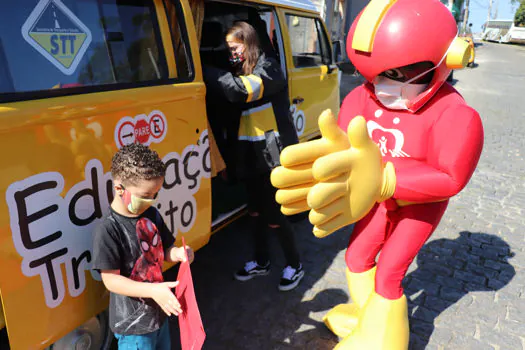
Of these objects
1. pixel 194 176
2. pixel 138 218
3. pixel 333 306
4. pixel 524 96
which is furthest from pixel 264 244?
pixel 524 96

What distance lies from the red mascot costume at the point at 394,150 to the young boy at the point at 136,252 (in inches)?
21.3

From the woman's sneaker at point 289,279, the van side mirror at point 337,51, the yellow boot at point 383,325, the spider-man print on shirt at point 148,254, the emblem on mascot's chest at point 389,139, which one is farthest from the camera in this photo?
the van side mirror at point 337,51

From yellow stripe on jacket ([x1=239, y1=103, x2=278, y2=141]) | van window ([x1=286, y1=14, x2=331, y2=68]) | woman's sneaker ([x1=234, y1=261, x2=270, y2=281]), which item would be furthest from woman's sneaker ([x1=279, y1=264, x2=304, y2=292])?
van window ([x1=286, y1=14, x2=331, y2=68])

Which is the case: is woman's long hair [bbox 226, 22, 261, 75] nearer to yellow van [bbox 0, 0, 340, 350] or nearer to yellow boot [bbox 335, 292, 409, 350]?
yellow van [bbox 0, 0, 340, 350]

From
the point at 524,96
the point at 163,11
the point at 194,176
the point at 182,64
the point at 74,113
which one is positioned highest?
the point at 163,11

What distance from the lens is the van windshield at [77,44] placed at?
5.14 feet

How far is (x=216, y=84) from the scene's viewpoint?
2.38 meters

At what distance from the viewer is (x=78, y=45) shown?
5.92ft

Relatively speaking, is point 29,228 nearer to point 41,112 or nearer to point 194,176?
point 41,112

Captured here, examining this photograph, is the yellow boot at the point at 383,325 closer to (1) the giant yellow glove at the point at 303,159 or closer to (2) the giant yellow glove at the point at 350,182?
(2) the giant yellow glove at the point at 350,182

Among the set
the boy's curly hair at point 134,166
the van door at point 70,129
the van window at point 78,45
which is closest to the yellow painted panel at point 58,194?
the van door at point 70,129

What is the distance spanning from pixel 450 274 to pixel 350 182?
221cm

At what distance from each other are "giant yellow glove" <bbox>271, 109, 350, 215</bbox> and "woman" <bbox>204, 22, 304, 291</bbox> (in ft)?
2.71

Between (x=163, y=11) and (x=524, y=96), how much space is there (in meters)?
14.4
